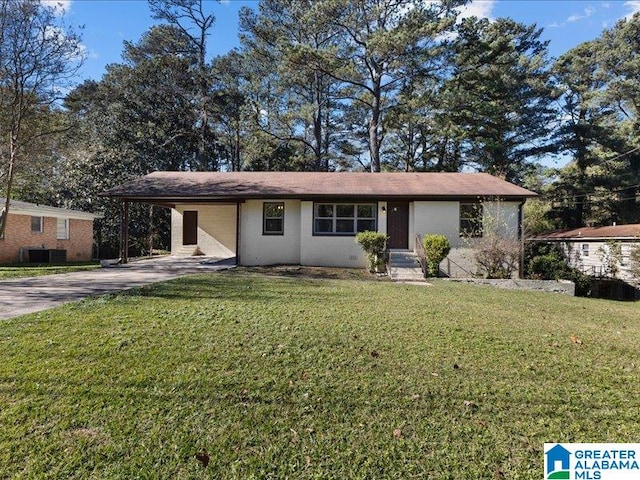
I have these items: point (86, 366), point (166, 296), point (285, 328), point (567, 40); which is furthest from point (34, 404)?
point (567, 40)

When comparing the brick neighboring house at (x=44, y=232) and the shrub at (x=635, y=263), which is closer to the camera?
the shrub at (x=635, y=263)

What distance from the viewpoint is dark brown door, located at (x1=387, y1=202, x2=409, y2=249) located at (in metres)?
15.0

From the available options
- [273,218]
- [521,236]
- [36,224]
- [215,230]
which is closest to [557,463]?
[521,236]

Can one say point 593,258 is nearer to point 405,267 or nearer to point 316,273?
point 405,267

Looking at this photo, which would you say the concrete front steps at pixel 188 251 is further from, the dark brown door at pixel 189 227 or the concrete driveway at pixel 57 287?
the concrete driveway at pixel 57 287

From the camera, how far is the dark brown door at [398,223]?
1502 cm

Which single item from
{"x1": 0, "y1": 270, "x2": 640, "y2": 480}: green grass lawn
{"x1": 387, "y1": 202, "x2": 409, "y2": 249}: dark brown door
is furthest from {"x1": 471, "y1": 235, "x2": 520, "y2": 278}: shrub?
{"x1": 0, "y1": 270, "x2": 640, "y2": 480}: green grass lawn

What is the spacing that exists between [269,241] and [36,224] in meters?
13.2

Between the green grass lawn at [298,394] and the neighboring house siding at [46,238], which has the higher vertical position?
the neighboring house siding at [46,238]

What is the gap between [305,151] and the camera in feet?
97.6

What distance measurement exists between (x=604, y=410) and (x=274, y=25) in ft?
97.5

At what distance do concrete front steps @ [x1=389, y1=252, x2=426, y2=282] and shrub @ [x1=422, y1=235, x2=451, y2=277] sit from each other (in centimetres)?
43

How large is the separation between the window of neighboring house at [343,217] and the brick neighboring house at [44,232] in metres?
14.1

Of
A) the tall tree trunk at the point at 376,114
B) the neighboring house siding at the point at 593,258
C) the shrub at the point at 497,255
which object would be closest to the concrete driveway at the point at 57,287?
the shrub at the point at 497,255
